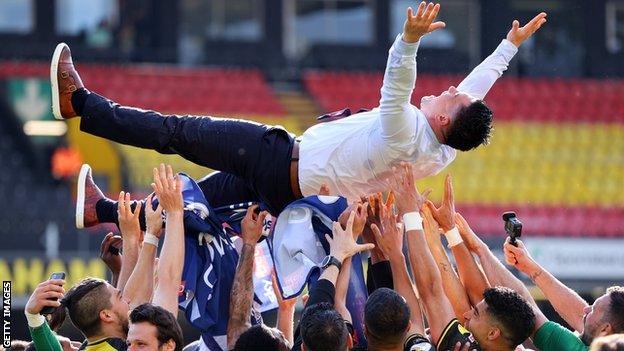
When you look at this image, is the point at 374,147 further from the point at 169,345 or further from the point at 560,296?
the point at 169,345

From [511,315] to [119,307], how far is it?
156 centimetres

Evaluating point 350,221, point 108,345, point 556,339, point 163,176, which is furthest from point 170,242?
point 556,339

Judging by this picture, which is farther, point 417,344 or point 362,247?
point 362,247

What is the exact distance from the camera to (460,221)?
5.78m

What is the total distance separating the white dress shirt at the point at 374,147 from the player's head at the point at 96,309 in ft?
3.78

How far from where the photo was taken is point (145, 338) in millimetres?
4680

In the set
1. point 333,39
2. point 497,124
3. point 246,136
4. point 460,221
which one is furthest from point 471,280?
point 333,39

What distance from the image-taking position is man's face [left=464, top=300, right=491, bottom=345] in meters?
4.94

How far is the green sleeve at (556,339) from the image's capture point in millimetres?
4883

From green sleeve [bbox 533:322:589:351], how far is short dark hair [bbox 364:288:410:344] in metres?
0.61

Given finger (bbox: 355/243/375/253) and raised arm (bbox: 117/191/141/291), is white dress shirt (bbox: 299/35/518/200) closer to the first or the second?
finger (bbox: 355/243/375/253)
